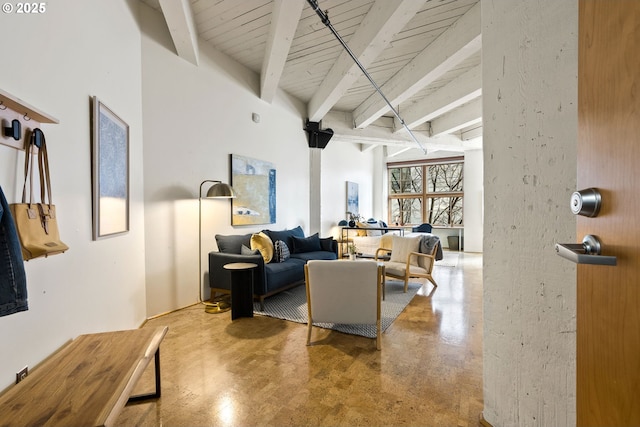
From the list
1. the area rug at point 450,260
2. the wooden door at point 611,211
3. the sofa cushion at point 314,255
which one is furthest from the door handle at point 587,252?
the area rug at point 450,260

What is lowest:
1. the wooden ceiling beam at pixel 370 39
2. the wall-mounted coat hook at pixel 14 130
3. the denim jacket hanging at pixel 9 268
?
the denim jacket hanging at pixel 9 268

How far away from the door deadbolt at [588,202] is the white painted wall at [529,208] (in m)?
0.71

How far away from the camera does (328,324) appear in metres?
3.25

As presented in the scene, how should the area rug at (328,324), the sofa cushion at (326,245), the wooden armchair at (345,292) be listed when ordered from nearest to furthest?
1. the wooden armchair at (345,292)
2. the area rug at (328,324)
3. the sofa cushion at (326,245)

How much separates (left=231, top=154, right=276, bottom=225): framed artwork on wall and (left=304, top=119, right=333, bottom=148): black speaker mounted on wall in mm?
1502

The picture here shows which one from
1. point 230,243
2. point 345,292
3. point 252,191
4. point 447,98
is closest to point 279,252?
point 230,243

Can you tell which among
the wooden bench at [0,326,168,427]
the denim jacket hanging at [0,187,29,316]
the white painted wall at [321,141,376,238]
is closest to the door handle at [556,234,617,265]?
the wooden bench at [0,326,168,427]

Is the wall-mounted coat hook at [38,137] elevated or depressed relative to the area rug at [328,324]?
elevated

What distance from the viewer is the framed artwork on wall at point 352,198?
8602 mm

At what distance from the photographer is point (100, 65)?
227cm

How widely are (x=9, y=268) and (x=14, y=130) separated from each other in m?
0.66

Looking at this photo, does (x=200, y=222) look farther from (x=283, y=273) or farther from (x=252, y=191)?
(x=283, y=273)

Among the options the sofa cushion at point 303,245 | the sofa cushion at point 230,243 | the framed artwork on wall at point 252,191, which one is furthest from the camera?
the sofa cushion at point 303,245

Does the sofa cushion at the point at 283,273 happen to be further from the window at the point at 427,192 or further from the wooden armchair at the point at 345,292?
the window at the point at 427,192
